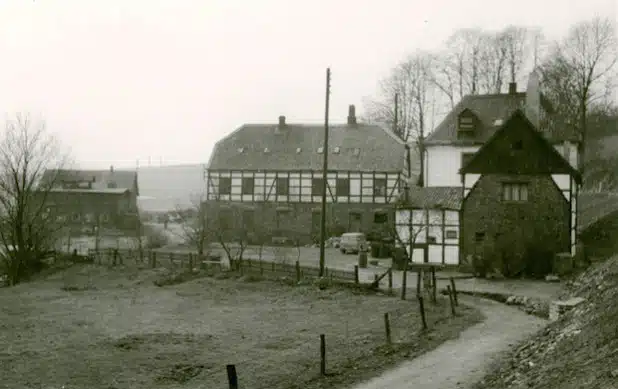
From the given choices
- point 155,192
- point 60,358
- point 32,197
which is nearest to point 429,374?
point 60,358

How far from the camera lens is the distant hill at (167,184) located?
12087 centimetres

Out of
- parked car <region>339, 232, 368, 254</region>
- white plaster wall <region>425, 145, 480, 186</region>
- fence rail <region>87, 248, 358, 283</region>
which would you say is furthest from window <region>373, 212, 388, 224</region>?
fence rail <region>87, 248, 358, 283</region>

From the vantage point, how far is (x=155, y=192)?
134 m

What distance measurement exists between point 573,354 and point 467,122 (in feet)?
112

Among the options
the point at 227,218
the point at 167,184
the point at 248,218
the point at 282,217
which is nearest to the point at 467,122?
the point at 282,217

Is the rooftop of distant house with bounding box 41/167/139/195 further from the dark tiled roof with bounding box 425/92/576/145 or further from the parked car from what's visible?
the dark tiled roof with bounding box 425/92/576/145

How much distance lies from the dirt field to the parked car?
1285cm

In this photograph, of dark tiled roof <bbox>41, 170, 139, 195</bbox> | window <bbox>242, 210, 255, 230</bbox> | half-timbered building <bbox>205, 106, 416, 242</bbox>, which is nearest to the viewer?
half-timbered building <bbox>205, 106, 416, 242</bbox>

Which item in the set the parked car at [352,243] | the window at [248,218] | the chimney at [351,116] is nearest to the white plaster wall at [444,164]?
the parked car at [352,243]

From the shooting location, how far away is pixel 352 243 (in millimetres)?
44656

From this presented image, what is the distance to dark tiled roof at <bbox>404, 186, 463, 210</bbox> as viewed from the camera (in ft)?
121

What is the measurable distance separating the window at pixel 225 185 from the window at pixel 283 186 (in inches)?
160

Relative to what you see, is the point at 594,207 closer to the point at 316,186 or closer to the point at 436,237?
the point at 436,237

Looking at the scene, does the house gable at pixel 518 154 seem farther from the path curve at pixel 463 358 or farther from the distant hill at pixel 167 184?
the distant hill at pixel 167 184
